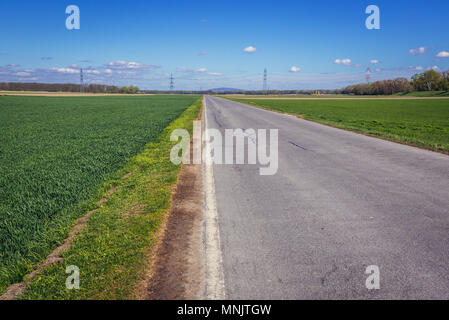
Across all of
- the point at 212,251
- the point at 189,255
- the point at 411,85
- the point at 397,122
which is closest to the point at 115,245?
the point at 189,255

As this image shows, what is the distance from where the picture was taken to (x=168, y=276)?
10.8 feet

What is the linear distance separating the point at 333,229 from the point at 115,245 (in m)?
3.04

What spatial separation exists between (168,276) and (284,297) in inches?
49.7

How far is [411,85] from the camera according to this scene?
5522 inches

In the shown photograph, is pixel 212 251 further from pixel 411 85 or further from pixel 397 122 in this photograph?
pixel 411 85

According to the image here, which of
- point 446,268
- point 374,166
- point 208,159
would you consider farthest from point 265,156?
point 446,268

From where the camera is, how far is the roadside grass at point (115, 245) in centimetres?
308

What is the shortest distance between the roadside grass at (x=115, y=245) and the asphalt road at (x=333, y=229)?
1.04m

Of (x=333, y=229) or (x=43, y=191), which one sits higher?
(x=43, y=191)

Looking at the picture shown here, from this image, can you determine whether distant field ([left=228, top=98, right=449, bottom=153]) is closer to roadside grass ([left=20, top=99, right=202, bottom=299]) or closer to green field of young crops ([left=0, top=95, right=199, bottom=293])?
roadside grass ([left=20, top=99, right=202, bottom=299])

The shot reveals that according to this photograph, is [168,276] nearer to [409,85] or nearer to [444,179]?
[444,179]

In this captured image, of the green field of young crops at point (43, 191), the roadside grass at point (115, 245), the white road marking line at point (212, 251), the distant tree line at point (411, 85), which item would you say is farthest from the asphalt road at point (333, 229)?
the distant tree line at point (411, 85)

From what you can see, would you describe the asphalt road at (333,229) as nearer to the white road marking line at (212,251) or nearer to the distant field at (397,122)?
the white road marking line at (212,251)

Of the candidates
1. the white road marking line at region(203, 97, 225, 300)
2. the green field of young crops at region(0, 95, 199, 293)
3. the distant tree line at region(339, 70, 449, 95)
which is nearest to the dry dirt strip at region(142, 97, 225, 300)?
the white road marking line at region(203, 97, 225, 300)
